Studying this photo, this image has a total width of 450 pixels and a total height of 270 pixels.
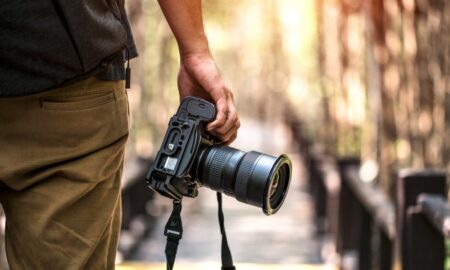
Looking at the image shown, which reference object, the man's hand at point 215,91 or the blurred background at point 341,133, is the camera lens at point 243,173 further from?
the blurred background at point 341,133

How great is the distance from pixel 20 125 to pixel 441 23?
5.95 metres

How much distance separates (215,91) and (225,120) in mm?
69

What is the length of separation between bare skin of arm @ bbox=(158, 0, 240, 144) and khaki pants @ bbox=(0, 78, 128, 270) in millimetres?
271

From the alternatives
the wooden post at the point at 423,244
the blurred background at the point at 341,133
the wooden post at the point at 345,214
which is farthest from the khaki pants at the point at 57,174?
the wooden post at the point at 345,214

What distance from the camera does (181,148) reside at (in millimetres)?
2004

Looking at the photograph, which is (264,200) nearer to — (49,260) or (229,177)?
(229,177)

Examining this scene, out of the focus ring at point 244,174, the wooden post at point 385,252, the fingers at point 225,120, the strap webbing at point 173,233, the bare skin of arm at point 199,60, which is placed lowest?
the wooden post at point 385,252

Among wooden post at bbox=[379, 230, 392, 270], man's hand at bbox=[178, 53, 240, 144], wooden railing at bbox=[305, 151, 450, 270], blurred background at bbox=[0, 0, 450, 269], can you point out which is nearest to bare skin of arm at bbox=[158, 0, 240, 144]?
man's hand at bbox=[178, 53, 240, 144]

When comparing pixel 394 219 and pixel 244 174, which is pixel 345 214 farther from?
pixel 244 174

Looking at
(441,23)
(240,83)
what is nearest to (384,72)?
(441,23)

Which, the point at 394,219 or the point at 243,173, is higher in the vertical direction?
the point at 243,173

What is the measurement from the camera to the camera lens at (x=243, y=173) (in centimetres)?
204

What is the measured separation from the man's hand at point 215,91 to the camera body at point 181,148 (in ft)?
0.10

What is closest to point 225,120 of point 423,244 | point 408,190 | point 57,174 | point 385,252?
point 57,174
